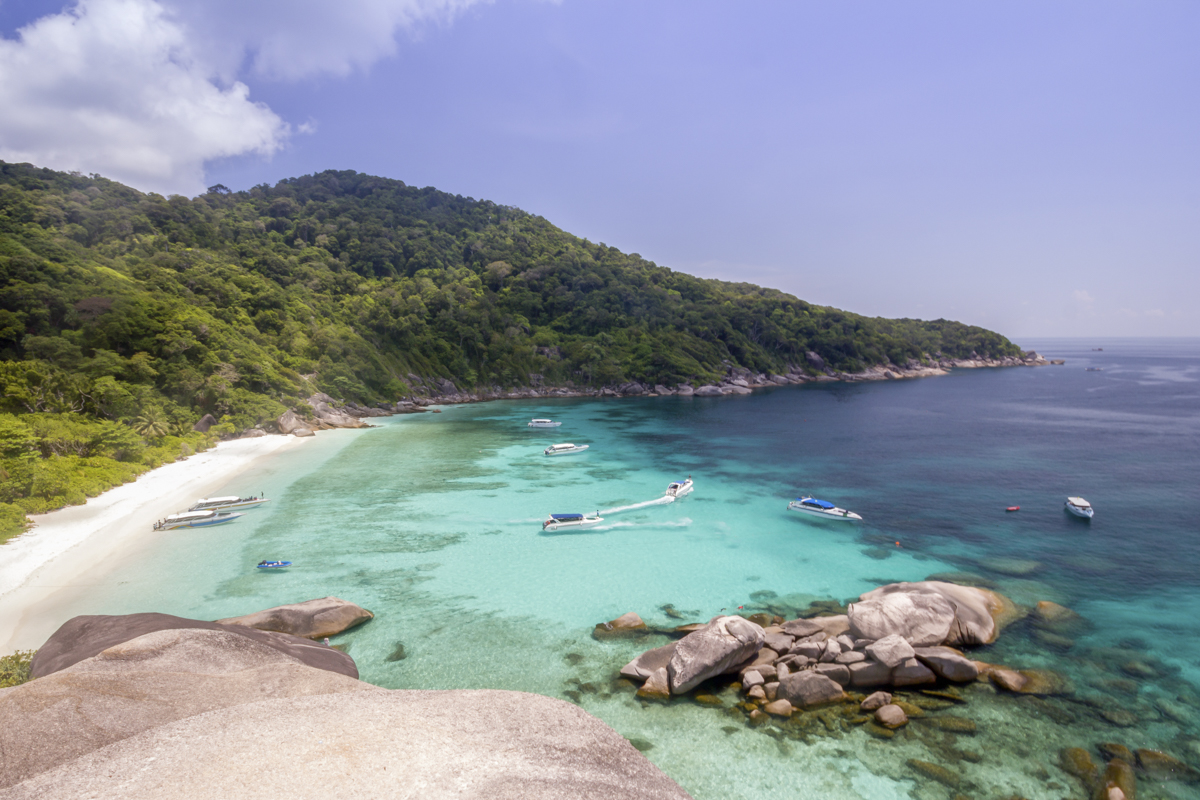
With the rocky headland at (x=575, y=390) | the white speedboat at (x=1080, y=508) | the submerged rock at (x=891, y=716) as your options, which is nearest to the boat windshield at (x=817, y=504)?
the white speedboat at (x=1080, y=508)

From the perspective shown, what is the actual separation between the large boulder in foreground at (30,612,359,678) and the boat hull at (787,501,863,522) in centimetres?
2878

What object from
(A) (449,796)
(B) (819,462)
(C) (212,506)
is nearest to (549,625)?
(A) (449,796)

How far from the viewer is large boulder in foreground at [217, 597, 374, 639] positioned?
18.6 meters

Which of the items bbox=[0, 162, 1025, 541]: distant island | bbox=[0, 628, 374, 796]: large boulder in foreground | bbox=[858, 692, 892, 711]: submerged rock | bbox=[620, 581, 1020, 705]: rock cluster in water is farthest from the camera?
bbox=[0, 162, 1025, 541]: distant island

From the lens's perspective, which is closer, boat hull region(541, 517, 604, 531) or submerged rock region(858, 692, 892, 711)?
submerged rock region(858, 692, 892, 711)

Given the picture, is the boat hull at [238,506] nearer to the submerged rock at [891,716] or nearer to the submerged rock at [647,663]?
the submerged rock at [647,663]

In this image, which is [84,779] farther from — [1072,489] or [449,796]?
[1072,489]

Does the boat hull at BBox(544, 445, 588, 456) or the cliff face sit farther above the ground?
the cliff face

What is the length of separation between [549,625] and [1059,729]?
16485 mm

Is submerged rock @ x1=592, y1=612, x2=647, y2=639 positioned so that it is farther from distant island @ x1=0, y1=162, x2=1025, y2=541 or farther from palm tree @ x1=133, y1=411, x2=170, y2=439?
palm tree @ x1=133, y1=411, x2=170, y2=439

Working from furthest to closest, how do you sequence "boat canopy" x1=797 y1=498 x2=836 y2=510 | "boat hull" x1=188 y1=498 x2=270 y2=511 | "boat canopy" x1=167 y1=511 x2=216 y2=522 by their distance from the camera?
"boat canopy" x1=797 y1=498 x2=836 y2=510
"boat hull" x1=188 y1=498 x2=270 y2=511
"boat canopy" x1=167 y1=511 x2=216 y2=522

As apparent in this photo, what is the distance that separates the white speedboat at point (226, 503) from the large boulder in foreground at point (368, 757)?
30.5 meters

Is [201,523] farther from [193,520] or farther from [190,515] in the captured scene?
[190,515]

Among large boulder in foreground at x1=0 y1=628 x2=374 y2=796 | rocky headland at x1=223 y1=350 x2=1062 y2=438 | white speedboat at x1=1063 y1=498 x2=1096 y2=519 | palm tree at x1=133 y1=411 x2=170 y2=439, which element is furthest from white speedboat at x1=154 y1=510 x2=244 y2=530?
white speedboat at x1=1063 y1=498 x2=1096 y2=519
